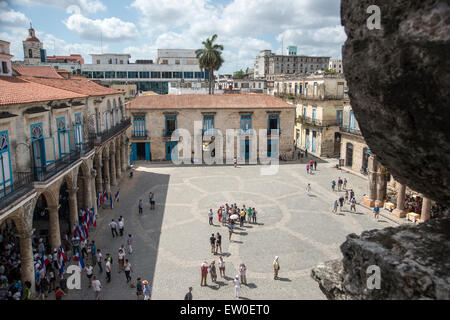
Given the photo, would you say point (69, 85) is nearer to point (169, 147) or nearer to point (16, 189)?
point (16, 189)

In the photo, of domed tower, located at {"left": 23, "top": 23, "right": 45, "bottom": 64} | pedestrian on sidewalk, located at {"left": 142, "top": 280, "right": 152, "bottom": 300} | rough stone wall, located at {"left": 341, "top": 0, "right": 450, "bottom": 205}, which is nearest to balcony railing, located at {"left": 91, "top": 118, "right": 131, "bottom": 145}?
pedestrian on sidewalk, located at {"left": 142, "top": 280, "right": 152, "bottom": 300}

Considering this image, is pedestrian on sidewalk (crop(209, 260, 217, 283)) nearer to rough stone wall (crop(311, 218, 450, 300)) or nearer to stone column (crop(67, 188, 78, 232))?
stone column (crop(67, 188, 78, 232))

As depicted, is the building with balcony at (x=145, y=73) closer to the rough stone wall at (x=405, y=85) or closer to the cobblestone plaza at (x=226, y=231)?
the cobblestone plaza at (x=226, y=231)

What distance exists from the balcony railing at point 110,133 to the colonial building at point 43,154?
0.12 meters

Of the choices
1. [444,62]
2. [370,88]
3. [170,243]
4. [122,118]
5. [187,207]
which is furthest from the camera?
[122,118]

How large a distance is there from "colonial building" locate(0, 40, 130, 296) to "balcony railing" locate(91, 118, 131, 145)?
12 centimetres

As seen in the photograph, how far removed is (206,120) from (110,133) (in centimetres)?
1428

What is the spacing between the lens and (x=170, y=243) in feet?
69.2

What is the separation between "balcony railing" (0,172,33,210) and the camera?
1391 cm

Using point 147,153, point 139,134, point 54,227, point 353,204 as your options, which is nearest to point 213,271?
point 54,227

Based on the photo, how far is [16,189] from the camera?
15.1m

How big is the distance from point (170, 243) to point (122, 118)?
21.7 metres
